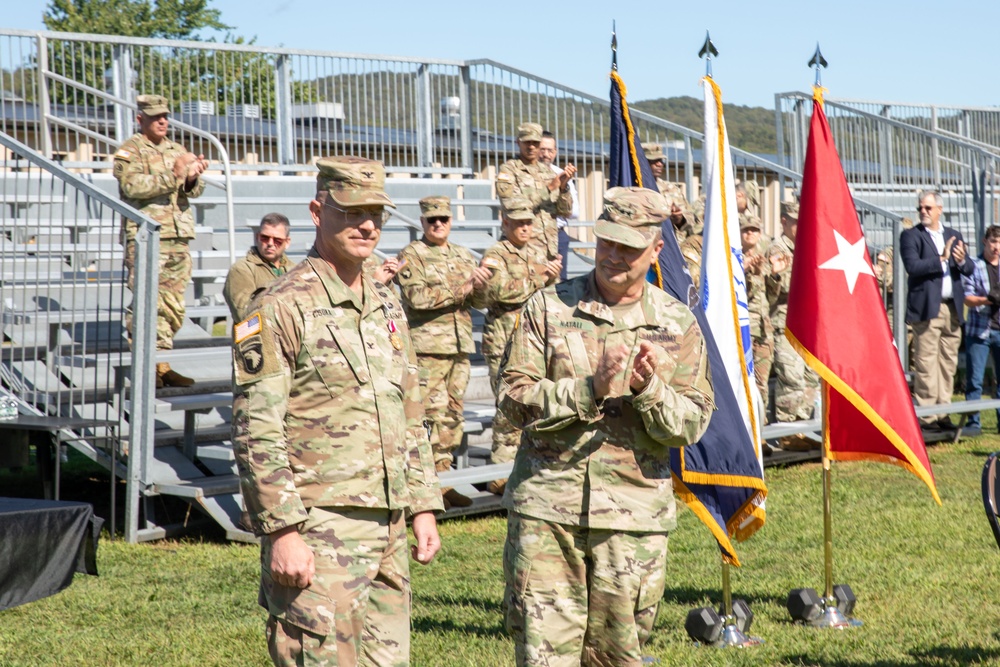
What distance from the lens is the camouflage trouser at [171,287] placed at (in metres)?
10.5

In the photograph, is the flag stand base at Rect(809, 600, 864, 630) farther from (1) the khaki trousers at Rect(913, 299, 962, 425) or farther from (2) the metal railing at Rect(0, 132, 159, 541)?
(1) the khaki trousers at Rect(913, 299, 962, 425)

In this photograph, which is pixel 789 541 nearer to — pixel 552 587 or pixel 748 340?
pixel 748 340

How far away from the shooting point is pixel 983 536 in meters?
9.19

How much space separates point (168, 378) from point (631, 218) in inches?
254

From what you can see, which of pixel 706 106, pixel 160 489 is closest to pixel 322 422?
pixel 706 106

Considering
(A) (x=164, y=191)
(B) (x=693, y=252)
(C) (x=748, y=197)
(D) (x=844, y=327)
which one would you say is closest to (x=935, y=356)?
(C) (x=748, y=197)

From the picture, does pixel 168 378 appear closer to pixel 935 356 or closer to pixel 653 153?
pixel 653 153

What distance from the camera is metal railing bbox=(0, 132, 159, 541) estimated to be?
893cm

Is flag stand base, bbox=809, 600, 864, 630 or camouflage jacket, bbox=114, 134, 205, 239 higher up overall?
camouflage jacket, bbox=114, 134, 205, 239

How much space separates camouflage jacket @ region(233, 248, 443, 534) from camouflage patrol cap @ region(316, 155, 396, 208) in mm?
236

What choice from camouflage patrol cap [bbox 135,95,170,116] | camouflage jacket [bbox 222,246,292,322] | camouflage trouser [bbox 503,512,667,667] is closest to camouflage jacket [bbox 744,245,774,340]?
camouflage jacket [bbox 222,246,292,322]

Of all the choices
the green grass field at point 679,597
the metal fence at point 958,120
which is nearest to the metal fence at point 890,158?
the metal fence at point 958,120

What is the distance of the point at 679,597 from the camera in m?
7.61

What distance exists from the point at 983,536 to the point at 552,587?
5.56 metres
